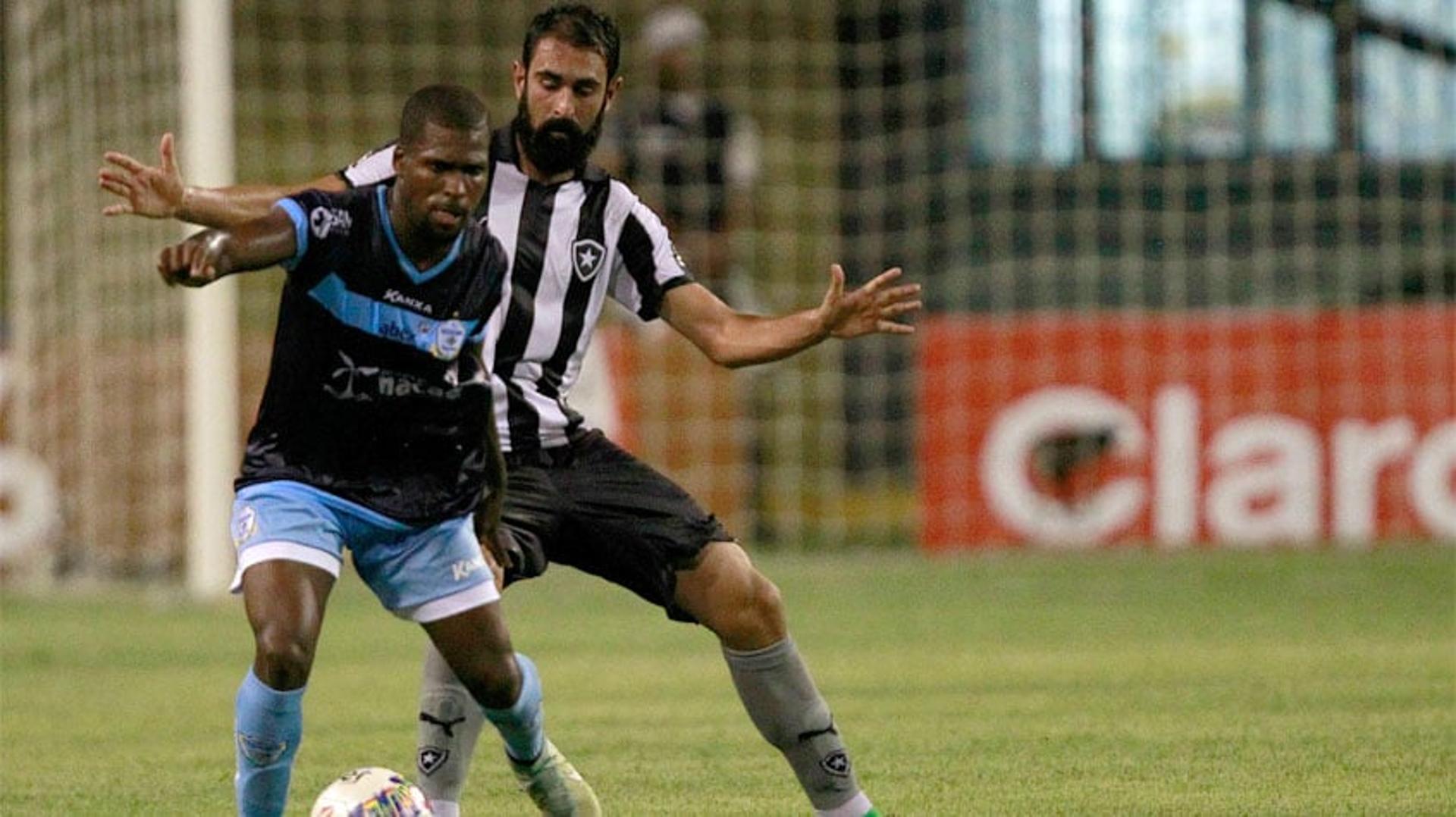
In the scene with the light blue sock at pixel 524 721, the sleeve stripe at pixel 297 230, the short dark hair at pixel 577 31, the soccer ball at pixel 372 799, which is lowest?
the soccer ball at pixel 372 799

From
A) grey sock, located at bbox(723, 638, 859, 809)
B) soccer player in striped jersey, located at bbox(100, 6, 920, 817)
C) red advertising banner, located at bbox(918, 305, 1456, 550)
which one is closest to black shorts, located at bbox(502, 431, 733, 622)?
soccer player in striped jersey, located at bbox(100, 6, 920, 817)

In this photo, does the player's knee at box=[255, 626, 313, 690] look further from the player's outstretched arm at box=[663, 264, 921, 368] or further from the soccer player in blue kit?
the player's outstretched arm at box=[663, 264, 921, 368]

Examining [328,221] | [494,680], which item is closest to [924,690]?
[494,680]

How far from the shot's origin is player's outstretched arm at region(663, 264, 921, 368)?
17.7 feet

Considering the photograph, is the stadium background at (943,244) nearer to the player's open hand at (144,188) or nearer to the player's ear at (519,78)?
the player's ear at (519,78)

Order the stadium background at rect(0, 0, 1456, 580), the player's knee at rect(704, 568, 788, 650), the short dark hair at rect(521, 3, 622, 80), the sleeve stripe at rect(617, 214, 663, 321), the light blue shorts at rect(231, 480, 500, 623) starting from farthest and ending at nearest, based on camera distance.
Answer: the stadium background at rect(0, 0, 1456, 580) < the sleeve stripe at rect(617, 214, 663, 321) < the short dark hair at rect(521, 3, 622, 80) < the player's knee at rect(704, 568, 788, 650) < the light blue shorts at rect(231, 480, 500, 623)

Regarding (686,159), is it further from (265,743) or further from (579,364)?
(265,743)

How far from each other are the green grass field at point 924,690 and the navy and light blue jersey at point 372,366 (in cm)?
118

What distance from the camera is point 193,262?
4621 mm

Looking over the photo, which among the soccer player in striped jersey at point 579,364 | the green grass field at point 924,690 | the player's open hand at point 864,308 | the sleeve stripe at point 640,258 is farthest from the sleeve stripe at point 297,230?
the green grass field at point 924,690

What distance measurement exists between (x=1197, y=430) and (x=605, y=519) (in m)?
8.33

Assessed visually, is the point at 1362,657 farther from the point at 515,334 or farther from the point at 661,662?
the point at 515,334

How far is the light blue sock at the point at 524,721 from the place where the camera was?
5.30 metres

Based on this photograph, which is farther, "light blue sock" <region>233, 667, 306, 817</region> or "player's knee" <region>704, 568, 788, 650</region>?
"player's knee" <region>704, 568, 788, 650</region>
